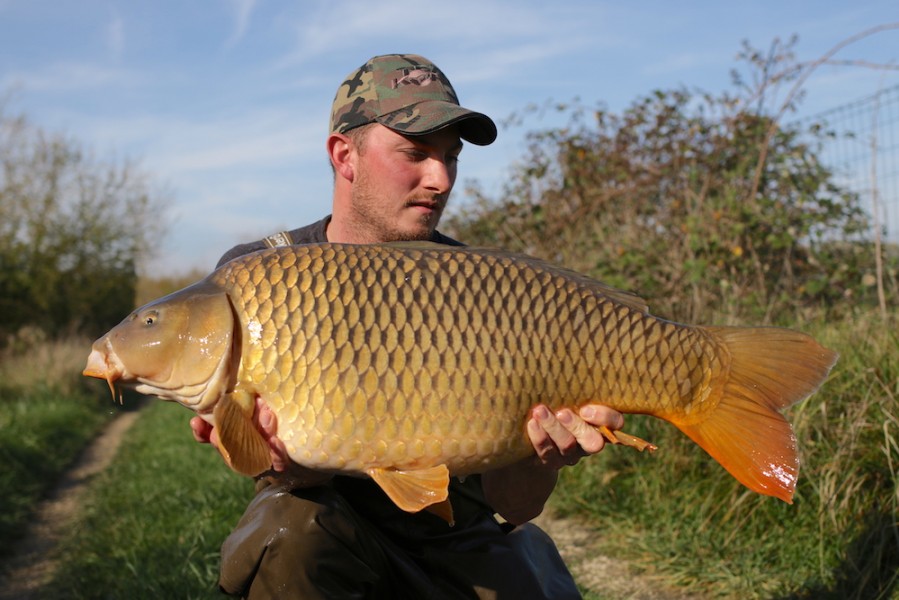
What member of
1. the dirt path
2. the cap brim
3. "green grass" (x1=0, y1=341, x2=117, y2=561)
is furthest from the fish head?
the dirt path

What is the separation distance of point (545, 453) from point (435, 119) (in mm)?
866

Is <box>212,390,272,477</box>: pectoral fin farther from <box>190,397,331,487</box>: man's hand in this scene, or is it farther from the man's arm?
the man's arm

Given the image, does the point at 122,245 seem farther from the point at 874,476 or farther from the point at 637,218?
the point at 874,476

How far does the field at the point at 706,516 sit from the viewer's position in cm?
266

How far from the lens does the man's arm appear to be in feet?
5.41

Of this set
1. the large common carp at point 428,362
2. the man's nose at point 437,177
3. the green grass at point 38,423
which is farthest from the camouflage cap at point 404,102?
the green grass at point 38,423

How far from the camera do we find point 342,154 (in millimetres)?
2355

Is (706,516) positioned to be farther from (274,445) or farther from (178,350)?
(178,350)

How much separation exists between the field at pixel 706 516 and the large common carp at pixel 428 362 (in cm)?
116

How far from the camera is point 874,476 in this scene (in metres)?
2.74

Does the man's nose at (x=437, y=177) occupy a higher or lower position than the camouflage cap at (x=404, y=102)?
lower

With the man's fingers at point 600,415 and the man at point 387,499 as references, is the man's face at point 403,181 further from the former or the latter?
the man's fingers at point 600,415

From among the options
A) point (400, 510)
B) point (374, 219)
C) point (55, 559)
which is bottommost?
point (55, 559)

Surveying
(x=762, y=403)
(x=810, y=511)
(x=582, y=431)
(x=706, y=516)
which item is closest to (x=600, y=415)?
(x=582, y=431)
